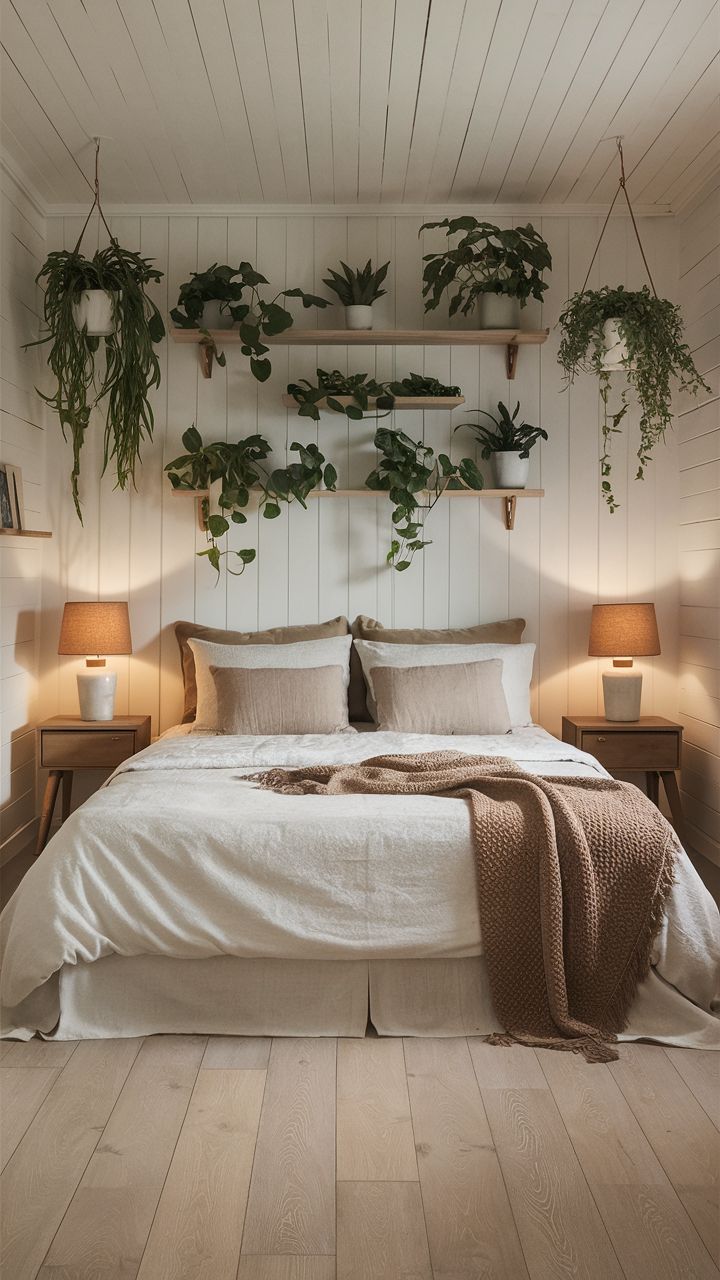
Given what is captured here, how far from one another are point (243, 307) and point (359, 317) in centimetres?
49

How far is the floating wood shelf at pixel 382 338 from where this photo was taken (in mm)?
4176

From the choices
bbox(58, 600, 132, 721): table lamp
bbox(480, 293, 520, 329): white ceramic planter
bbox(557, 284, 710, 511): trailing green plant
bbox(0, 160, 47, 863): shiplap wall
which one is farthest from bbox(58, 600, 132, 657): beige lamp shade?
bbox(557, 284, 710, 511): trailing green plant

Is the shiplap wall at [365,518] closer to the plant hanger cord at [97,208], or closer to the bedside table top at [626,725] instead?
the plant hanger cord at [97,208]

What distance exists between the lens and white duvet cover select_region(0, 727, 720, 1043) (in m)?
2.49

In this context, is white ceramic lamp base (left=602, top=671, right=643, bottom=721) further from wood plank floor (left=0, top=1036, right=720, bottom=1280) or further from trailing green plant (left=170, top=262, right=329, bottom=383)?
trailing green plant (left=170, top=262, right=329, bottom=383)

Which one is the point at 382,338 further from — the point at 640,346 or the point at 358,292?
the point at 640,346

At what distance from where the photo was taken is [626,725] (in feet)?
13.3

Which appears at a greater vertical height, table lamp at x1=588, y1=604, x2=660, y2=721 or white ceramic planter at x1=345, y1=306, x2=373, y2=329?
white ceramic planter at x1=345, y1=306, x2=373, y2=329

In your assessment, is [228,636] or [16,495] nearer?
[16,495]

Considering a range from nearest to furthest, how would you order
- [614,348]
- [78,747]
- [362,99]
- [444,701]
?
[362,99] → [444,701] → [614,348] → [78,747]

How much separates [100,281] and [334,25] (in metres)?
1.43

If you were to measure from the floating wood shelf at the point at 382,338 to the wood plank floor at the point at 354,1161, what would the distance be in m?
2.84

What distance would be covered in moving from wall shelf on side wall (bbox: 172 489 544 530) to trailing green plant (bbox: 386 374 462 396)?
42 cm

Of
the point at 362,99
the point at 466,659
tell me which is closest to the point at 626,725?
the point at 466,659
